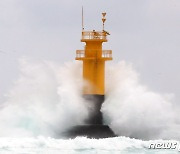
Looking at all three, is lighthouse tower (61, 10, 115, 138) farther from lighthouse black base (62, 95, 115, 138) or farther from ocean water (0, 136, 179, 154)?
ocean water (0, 136, 179, 154)

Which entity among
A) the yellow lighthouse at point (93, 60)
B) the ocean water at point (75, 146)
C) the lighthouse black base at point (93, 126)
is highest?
the yellow lighthouse at point (93, 60)

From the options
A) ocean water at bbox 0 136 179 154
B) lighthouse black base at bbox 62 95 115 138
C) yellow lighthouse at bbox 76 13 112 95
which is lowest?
ocean water at bbox 0 136 179 154

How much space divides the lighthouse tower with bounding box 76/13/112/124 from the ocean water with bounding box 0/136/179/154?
8.72 ft

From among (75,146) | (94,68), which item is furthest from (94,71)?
(75,146)

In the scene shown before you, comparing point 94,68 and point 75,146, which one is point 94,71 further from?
point 75,146

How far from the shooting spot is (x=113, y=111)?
35.4 meters

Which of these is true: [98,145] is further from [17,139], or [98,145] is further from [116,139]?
[17,139]

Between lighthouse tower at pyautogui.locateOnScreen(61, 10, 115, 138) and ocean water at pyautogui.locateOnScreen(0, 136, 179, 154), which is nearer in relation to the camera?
ocean water at pyautogui.locateOnScreen(0, 136, 179, 154)

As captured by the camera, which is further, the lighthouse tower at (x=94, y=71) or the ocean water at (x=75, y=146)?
the lighthouse tower at (x=94, y=71)

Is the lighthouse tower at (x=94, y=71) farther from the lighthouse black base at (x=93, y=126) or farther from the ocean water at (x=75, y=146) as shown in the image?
the ocean water at (x=75, y=146)

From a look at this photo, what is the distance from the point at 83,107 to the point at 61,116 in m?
1.25

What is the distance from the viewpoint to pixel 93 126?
34.2 metres

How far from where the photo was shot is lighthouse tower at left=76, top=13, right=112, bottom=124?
3484 centimetres

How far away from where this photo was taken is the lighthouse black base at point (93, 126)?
111 ft
